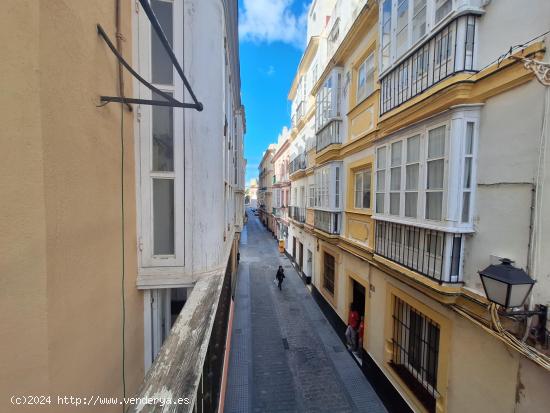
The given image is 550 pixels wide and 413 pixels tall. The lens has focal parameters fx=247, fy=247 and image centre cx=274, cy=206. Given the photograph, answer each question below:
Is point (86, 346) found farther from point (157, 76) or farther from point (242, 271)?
point (242, 271)

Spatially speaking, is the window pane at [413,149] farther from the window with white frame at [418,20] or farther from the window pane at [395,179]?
the window with white frame at [418,20]

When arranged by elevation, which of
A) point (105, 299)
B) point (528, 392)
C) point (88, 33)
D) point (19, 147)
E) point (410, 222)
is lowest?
point (528, 392)

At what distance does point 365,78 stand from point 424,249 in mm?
5209

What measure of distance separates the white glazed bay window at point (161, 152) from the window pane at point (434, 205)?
13.2 ft

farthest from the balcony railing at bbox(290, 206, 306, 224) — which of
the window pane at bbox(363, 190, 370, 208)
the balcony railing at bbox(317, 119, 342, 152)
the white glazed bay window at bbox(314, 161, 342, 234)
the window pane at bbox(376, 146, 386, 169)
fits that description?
the window pane at bbox(376, 146, 386, 169)

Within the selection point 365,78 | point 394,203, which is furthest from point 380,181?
point 365,78

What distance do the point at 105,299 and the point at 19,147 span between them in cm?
153

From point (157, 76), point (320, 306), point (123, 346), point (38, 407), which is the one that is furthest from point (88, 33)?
point (320, 306)

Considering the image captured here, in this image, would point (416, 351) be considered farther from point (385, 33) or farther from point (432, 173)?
point (385, 33)

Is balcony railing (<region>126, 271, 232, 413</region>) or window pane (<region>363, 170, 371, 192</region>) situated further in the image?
window pane (<region>363, 170, 371, 192</region>)

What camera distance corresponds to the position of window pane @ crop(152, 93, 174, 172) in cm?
309

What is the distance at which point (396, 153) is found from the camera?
5305 mm

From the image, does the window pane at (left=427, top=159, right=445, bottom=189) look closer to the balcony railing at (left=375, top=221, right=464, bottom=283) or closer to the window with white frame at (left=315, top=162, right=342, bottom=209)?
the balcony railing at (left=375, top=221, right=464, bottom=283)

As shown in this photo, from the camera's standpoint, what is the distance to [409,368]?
18.3 feet
